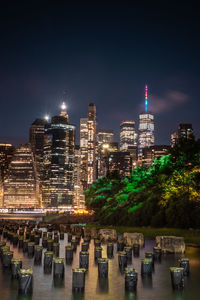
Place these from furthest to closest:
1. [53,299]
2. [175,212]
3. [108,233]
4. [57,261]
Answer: [175,212], [108,233], [57,261], [53,299]

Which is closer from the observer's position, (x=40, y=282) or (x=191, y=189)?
(x=40, y=282)

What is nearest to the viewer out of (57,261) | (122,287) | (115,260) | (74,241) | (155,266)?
(122,287)

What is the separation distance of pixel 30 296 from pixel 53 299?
0.92 metres

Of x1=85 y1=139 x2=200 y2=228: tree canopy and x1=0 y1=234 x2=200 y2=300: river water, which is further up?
x1=85 y1=139 x2=200 y2=228: tree canopy

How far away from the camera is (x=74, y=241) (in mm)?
27438

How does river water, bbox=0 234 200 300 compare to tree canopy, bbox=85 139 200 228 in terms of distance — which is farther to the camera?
tree canopy, bbox=85 139 200 228

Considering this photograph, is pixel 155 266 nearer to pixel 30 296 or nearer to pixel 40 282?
pixel 40 282

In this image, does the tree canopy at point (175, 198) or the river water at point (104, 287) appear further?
the tree canopy at point (175, 198)

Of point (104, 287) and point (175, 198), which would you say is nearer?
point (104, 287)

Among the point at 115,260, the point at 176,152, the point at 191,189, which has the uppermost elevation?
the point at 176,152

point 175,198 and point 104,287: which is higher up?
point 175,198

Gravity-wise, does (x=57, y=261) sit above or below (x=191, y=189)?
below

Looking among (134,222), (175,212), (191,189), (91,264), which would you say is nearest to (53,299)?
(91,264)

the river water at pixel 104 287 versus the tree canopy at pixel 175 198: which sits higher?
the tree canopy at pixel 175 198
